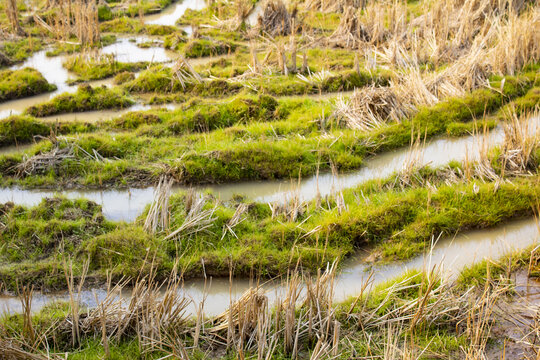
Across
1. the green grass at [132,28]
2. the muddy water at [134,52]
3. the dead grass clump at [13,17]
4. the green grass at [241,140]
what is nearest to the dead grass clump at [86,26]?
the muddy water at [134,52]

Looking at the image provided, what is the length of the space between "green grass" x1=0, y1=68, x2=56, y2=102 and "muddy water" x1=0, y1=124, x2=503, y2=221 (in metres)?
3.61

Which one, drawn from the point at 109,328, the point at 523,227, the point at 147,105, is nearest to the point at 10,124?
the point at 147,105

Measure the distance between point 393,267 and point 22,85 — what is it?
763 centimetres

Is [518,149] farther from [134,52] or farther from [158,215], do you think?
[134,52]

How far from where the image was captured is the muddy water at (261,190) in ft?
20.8

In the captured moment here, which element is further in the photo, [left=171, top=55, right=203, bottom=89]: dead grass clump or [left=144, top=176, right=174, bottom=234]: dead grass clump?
[left=171, top=55, right=203, bottom=89]: dead grass clump

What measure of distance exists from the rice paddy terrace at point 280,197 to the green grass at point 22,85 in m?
0.03

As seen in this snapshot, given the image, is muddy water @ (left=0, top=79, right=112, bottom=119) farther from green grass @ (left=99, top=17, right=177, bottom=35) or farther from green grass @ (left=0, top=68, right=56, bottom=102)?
green grass @ (left=99, top=17, right=177, bottom=35)

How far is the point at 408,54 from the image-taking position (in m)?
10.4

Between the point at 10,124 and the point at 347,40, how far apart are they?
687cm

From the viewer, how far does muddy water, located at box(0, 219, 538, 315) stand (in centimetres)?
482

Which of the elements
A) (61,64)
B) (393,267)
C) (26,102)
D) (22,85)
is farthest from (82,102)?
(393,267)

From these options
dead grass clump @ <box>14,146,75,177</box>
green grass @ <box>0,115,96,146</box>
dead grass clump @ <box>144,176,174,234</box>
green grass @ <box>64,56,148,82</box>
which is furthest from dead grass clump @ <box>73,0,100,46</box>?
dead grass clump @ <box>144,176,174,234</box>

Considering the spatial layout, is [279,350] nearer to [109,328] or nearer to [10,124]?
[109,328]
